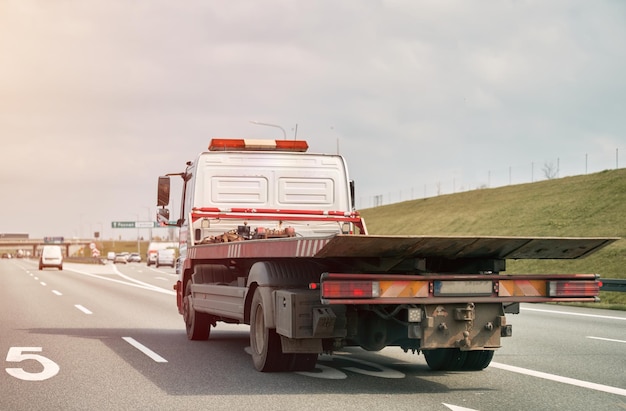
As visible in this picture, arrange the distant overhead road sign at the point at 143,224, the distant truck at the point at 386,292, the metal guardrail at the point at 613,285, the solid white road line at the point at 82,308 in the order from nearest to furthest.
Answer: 1. the distant truck at the point at 386,292
2. the metal guardrail at the point at 613,285
3. the solid white road line at the point at 82,308
4. the distant overhead road sign at the point at 143,224

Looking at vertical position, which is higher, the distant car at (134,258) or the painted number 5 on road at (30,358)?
the distant car at (134,258)

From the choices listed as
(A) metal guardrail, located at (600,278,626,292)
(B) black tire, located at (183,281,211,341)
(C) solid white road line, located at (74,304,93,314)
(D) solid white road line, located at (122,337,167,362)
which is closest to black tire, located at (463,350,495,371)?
(D) solid white road line, located at (122,337,167,362)

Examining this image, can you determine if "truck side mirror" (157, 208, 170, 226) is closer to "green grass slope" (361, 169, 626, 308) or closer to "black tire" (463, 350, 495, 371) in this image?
"black tire" (463, 350, 495, 371)

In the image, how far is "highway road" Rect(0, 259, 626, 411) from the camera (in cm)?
746

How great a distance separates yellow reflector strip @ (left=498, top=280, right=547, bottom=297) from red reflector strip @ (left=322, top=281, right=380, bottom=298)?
1.29 m

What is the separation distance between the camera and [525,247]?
26.7ft

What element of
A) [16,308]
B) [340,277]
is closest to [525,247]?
[340,277]

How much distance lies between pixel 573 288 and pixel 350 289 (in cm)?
231

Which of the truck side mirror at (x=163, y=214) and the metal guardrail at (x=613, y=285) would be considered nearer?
the truck side mirror at (x=163, y=214)

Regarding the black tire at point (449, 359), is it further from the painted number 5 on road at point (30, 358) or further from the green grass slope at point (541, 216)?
the green grass slope at point (541, 216)

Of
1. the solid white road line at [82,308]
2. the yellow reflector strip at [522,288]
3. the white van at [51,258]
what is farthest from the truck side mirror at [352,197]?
the white van at [51,258]

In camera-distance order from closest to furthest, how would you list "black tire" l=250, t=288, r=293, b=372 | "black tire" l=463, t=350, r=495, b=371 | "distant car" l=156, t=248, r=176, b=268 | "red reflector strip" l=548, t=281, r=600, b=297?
1. "red reflector strip" l=548, t=281, r=600, b=297
2. "black tire" l=250, t=288, r=293, b=372
3. "black tire" l=463, t=350, r=495, b=371
4. "distant car" l=156, t=248, r=176, b=268

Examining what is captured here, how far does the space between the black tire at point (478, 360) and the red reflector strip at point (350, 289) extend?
222cm

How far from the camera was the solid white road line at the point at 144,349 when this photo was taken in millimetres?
10641
